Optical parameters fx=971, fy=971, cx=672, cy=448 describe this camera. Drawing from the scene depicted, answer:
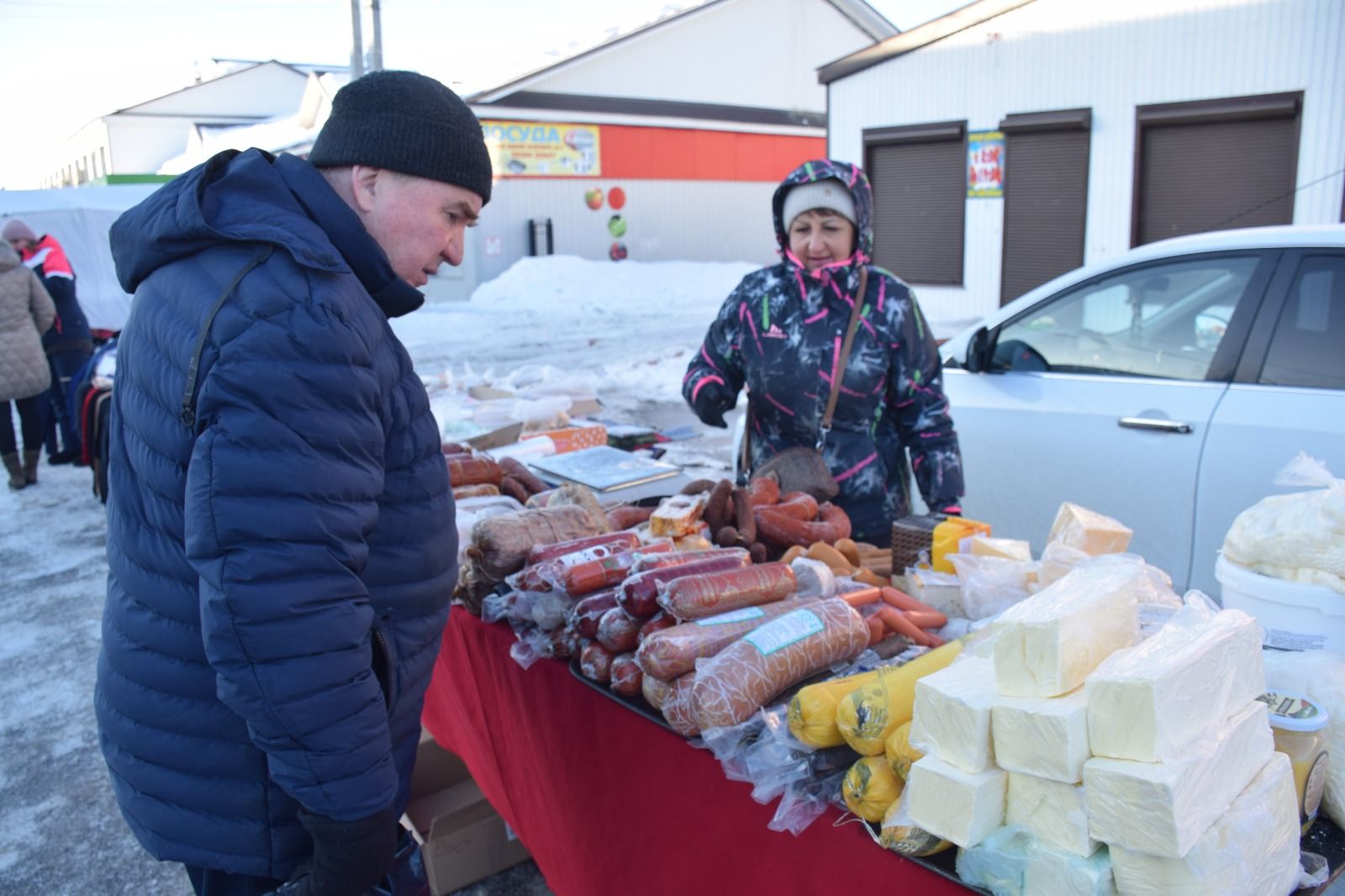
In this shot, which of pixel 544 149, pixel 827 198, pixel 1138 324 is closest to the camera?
pixel 827 198

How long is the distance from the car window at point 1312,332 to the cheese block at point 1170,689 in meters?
2.63

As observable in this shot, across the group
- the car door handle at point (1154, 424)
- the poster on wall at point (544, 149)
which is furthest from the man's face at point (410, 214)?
the poster on wall at point (544, 149)

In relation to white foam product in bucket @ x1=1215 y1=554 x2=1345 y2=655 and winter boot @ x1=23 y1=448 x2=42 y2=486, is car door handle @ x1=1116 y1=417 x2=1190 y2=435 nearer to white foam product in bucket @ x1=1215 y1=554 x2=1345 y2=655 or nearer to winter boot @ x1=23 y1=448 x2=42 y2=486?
white foam product in bucket @ x1=1215 y1=554 x2=1345 y2=655

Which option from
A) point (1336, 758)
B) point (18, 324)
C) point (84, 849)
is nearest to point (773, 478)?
point (1336, 758)

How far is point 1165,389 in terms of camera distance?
3.91 metres

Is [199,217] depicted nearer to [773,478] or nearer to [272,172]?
[272,172]

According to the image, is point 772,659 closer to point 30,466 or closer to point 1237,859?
point 1237,859

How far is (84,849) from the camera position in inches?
131

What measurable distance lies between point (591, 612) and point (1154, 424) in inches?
107

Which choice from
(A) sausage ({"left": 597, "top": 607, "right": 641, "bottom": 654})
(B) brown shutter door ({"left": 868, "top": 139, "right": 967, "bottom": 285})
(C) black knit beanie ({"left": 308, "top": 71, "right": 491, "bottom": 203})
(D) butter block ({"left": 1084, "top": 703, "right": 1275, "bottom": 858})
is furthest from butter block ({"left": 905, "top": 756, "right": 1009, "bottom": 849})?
(B) brown shutter door ({"left": 868, "top": 139, "right": 967, "bottom": 285})

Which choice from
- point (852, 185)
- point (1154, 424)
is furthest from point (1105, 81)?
point (852, 185)

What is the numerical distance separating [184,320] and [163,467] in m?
0.23

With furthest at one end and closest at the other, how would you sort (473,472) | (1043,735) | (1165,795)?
(473,472)
(1043,735)
(1165,795)

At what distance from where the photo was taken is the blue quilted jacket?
1.36 meters
